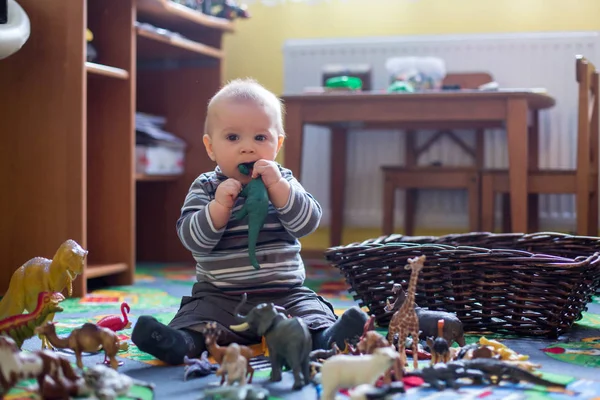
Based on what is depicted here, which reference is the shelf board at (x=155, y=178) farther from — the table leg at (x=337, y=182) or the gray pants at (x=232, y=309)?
the gray pants at (x=232, y=309)

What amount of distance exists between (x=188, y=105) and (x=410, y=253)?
1.57 metres

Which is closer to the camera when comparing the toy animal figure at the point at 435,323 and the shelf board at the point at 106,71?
the toy animal figure at the point at 435,323

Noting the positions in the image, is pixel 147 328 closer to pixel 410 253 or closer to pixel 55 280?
pixel 55 280

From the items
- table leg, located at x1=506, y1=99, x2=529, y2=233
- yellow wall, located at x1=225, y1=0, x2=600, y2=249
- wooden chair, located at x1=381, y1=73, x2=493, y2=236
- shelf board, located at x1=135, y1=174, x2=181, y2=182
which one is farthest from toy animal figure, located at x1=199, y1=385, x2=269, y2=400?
yellow wall, located at x1=225, y1=0, x2=600, y2=249

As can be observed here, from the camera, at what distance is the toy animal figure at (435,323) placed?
115 centimetres

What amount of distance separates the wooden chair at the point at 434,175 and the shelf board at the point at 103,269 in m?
0.96

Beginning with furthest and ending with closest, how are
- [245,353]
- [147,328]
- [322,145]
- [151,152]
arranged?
[322,145]
[151,152]
[147,328]
[245,353]

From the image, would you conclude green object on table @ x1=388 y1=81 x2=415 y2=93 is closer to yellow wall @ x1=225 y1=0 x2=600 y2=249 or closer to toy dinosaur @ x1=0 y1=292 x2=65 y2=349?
yellow wall @ x1=225 y1=0 x2=600 y2=249

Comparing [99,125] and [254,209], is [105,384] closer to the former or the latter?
[254,209]

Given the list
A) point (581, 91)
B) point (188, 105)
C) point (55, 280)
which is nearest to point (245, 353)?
point (55, 280)

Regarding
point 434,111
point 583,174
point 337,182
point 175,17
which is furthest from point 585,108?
point 175,17

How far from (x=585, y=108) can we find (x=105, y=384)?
1.77 metres

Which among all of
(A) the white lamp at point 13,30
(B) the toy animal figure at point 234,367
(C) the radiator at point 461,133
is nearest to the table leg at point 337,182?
(C) the radiator at point 461,133

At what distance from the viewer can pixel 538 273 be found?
130 cm
